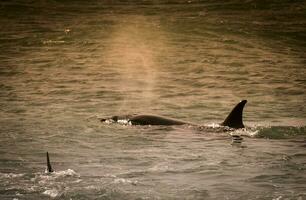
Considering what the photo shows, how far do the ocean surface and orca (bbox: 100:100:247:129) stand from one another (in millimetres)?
634

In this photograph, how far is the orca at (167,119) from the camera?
27594 mm

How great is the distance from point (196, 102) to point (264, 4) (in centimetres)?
6353

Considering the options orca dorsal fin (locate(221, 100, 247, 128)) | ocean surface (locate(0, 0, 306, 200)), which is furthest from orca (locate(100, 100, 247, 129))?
ocean surface (locate(0, 0, 306, 200))

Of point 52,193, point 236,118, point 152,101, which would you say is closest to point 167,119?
point 236,118

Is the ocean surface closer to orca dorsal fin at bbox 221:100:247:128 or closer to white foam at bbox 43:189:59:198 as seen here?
white foam at bbox 43:189:59:198

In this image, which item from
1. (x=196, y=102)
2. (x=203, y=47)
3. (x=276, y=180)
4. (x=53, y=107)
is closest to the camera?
(x=276, y=180)

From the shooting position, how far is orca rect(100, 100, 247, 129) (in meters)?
27.6

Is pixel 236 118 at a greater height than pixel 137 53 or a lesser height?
lesser

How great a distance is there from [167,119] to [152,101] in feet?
27.4

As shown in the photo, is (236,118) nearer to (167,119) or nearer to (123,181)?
(167,119)

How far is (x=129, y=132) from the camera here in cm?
2720

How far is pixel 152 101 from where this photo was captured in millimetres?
37625

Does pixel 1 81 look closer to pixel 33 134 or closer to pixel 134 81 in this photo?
pixel 134 81

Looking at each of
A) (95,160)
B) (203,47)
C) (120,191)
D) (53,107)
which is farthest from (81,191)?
(203,47)
